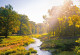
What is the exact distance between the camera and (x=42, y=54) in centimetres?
2045

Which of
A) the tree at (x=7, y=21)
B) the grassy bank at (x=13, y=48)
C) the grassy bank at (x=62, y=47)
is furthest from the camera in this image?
the tree at (x=7, y=21)

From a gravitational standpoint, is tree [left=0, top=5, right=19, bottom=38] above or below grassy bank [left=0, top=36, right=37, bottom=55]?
above

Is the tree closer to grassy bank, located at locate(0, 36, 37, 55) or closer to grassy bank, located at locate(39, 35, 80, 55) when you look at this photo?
grassy bank, located at locate(0, 36, 37, 55)

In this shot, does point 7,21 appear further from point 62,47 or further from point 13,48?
point 62,47

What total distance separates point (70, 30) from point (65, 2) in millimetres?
16072

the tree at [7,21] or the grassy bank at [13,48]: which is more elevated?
the tree at [7,21]

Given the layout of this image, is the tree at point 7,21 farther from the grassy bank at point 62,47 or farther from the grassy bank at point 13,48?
the grassy bank at point 62,47

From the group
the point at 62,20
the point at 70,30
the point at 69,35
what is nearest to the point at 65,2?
the point at 62,20

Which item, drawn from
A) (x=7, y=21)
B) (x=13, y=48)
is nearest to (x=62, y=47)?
(x=13, y=48)

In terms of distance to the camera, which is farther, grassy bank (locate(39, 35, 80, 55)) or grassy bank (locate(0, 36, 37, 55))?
grassy bank (locate(39, 35, 80, 55))

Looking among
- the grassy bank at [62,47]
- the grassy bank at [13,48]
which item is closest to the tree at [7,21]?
the grassy bank at [13,48]

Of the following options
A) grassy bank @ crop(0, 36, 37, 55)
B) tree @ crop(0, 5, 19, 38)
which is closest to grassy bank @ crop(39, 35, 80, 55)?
grassy bank @ crop(0, 36, 37, 55)

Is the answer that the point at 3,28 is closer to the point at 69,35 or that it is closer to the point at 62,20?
the point at 62,20

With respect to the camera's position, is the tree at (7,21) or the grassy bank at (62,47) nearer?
the grassy bank at (62,47)
